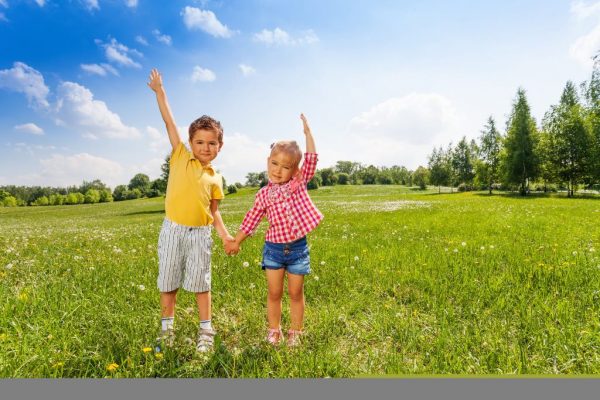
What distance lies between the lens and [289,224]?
344cm

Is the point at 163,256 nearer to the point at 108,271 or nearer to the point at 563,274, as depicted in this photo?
the point at 108,271

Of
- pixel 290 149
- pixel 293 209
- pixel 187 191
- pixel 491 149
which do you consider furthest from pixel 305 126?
pixel 491 149

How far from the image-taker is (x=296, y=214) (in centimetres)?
347

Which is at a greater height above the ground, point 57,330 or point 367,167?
point 367,167

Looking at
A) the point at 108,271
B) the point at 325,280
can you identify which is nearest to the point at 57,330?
the point at 108,271

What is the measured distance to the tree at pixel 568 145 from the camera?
4262 cm

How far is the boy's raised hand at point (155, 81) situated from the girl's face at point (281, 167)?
144 centimetres

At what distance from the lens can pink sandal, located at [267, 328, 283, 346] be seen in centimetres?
344

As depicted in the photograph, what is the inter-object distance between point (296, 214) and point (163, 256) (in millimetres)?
1415

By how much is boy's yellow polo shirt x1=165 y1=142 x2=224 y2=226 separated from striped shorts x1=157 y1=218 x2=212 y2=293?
9cm

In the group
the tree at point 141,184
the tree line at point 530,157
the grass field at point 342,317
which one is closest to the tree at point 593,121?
the tree line at point 530,157

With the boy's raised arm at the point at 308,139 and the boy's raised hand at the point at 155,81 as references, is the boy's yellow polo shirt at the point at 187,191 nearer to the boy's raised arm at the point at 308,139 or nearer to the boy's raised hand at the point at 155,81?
the boy's raised hand at the point at 155,81

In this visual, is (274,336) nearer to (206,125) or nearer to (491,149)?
(206,125)

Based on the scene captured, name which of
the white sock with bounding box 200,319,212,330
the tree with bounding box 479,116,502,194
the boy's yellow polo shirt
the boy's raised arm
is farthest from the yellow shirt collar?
the tree with bounding box 479,116,502,194
